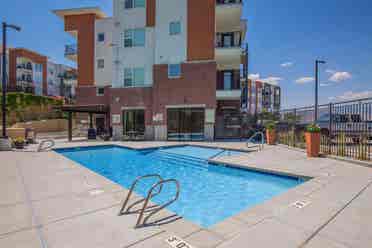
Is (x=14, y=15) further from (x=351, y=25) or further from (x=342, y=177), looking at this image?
(x=351, y=25)

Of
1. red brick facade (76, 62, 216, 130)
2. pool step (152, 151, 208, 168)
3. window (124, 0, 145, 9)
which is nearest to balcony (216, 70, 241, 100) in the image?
red brick facade (76, 62, 216, 130)

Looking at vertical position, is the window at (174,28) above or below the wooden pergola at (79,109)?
above

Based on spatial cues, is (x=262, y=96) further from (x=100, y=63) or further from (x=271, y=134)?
(x=100, y=63)

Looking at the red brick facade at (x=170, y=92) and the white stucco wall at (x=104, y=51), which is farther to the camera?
the white stucco wall at (x=104, y=51)

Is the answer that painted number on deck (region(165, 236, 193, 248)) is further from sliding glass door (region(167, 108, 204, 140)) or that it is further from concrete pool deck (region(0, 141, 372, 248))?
sliding glass door (region(167, 108, 204, 140))

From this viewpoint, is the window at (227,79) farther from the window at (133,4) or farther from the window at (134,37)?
the window at (133,4)

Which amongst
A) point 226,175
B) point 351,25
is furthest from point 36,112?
point 351,25

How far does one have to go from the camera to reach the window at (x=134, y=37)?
56.2ft

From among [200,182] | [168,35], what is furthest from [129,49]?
[200,182]

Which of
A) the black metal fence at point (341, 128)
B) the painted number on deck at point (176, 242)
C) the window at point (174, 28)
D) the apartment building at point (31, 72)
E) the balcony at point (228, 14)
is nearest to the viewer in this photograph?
the painted number on deck at point (176, 242)

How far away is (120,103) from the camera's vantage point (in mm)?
17391

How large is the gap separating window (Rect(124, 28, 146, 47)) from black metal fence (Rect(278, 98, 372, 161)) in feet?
44.7

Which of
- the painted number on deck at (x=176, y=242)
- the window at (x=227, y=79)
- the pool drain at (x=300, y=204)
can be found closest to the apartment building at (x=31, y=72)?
the window at (x=227, y=79)

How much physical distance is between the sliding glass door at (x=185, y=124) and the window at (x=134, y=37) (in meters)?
7.00
